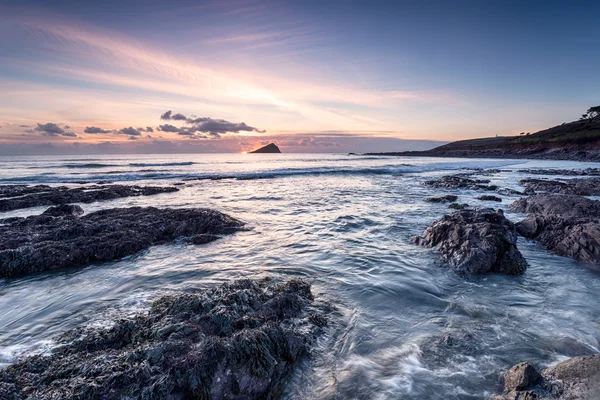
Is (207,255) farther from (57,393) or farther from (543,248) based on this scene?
(543,248)

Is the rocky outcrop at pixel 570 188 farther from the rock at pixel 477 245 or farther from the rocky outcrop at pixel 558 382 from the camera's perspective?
the rocky outcrop at pixel 558 382

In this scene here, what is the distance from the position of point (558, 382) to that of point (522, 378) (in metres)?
0.44

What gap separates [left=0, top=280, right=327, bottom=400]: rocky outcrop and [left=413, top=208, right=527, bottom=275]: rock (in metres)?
4.42

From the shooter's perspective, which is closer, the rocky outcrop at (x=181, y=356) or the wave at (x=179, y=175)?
the rocky outcrop at (x=181, y=356)

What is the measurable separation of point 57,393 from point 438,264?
25.6 feet

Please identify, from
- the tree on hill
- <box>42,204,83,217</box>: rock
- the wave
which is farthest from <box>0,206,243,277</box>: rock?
the tree on hill

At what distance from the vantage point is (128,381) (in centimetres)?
329

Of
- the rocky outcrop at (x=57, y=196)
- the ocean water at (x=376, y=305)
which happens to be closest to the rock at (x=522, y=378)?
the ocean water at (x=376, y=305)

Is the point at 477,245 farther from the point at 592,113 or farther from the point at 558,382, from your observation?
the point at 592,113

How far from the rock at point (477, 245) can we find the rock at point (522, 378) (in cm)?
371

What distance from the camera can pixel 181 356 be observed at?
143 inches

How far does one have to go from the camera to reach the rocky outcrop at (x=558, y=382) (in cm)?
328

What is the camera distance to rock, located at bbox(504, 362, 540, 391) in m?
3.50

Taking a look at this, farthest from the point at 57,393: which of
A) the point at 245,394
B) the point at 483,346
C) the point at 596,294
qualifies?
the point at 596,294
